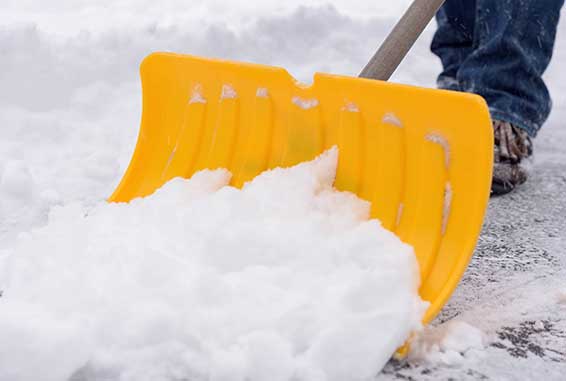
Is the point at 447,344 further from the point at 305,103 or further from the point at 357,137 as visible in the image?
the point at 305,103

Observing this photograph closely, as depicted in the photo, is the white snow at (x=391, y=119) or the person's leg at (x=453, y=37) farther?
the person's leg at (x=453, y=37)

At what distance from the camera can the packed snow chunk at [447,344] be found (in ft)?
3.93

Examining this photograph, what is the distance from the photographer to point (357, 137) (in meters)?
1.49

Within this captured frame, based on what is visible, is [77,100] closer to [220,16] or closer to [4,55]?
[4,55]

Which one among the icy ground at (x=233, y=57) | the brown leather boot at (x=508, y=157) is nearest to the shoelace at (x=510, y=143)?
the brown leather boot at (x=508, y=157)

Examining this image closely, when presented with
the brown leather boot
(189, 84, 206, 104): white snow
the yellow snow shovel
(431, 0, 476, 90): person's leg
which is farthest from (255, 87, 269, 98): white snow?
(431, 0, 476, 90): person's leg

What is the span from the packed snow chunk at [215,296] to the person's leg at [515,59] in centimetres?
96

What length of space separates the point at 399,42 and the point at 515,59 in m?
0.66

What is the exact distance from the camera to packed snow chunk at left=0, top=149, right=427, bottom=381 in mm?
1095

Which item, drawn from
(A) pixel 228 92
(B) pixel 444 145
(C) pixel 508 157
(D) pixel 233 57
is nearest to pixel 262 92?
(A) pixel 228 92

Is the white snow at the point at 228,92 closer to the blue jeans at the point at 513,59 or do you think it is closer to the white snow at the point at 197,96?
the white snow at the point at 197,96

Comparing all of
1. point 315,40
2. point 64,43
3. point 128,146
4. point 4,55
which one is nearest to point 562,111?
point 315,40

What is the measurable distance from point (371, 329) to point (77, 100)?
1796 millimetres

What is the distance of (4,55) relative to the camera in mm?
2725
